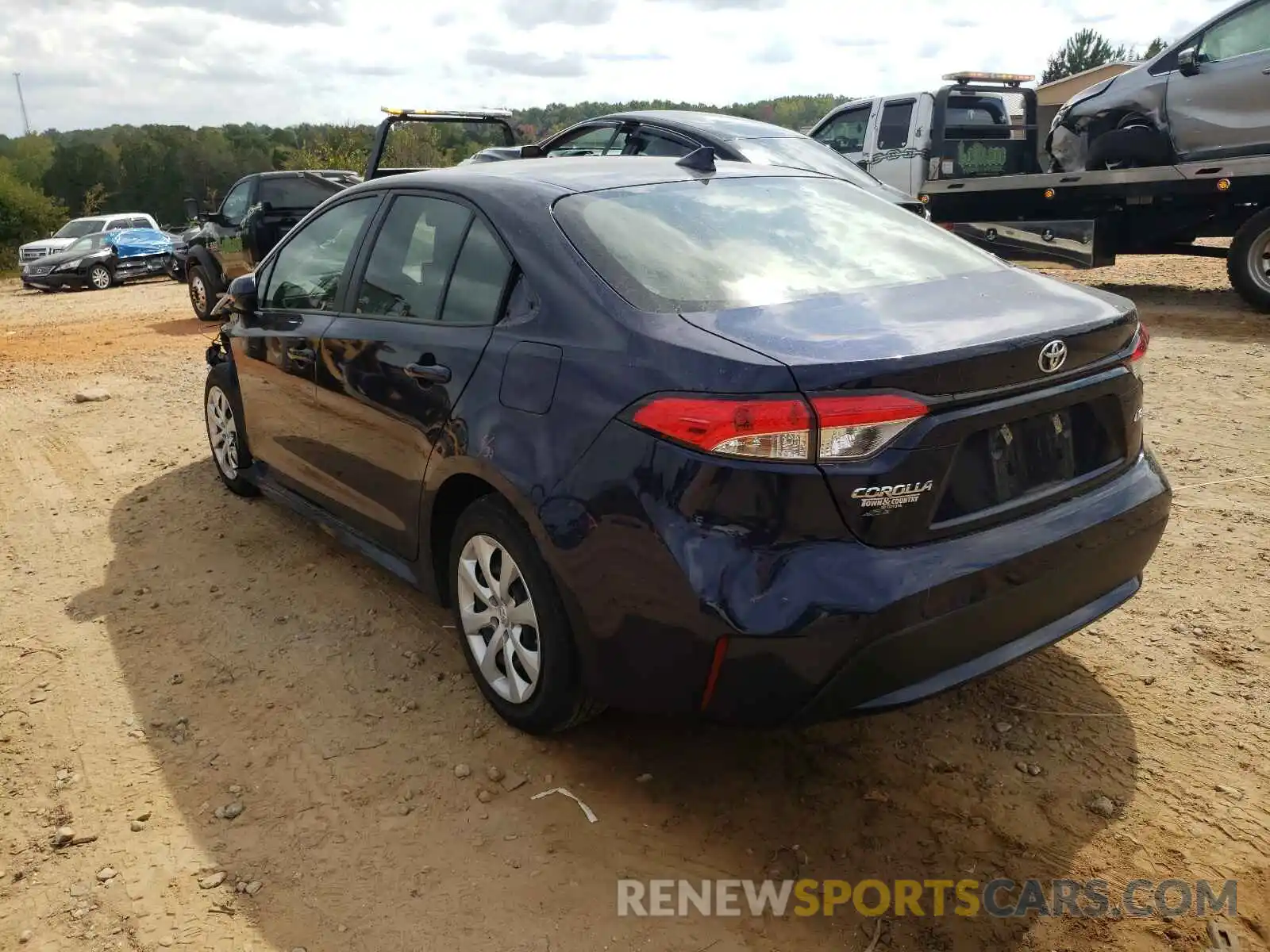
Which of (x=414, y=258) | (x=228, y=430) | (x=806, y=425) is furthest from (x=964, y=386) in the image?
(x=228, y=430)

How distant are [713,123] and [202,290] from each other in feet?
26.9

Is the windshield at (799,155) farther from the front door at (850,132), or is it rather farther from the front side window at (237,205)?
the front side window at (237,205)

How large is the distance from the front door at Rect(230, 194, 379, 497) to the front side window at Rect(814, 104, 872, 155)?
961 cm

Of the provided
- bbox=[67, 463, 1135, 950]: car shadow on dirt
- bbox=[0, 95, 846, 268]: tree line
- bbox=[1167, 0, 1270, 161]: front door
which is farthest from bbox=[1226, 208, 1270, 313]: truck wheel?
bbox=[0, 95, 846, 268]: tree line

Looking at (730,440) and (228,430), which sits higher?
(730,440)

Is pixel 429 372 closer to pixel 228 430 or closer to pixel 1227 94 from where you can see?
pixel 228 430

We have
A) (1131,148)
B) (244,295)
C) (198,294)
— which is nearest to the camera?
(244,295)

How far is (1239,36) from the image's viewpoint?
9.30 m

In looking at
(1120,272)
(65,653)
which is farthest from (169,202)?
(65,653)

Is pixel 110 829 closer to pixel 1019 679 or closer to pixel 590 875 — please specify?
pixel 590 875

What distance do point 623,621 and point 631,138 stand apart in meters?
6.66

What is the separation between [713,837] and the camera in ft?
8.84

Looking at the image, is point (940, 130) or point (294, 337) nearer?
point (294, 337)

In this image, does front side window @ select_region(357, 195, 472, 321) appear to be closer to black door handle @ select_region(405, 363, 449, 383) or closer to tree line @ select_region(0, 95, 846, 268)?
black door handle @ select_region(405, 363, 449, 383)
